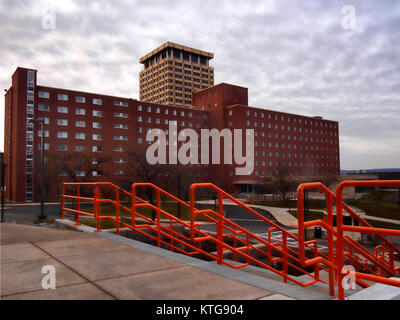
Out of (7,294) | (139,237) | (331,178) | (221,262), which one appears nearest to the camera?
(7,294)

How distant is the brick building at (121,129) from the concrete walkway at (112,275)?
154ft

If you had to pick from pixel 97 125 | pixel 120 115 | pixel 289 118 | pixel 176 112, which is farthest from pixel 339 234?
pixel 289 118

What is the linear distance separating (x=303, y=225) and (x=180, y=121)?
6951cm

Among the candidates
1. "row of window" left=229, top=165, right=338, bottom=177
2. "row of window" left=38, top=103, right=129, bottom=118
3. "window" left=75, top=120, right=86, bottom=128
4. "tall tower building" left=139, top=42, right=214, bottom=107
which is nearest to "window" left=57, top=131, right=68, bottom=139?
"window" left=75, top=120, right=86, bottom=128

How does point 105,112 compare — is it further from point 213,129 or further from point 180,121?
point 213,129

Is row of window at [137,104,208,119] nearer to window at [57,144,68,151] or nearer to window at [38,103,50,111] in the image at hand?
window at [57,144,68,151]

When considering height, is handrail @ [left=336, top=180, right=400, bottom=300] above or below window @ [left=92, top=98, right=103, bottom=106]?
below

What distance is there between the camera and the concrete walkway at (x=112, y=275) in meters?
3.98

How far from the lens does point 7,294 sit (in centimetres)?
401

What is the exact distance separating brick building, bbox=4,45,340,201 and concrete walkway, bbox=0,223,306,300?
47.0m

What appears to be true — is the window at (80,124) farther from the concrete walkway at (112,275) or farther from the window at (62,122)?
the concrete walkway at (112,275)

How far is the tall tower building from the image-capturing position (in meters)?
138
